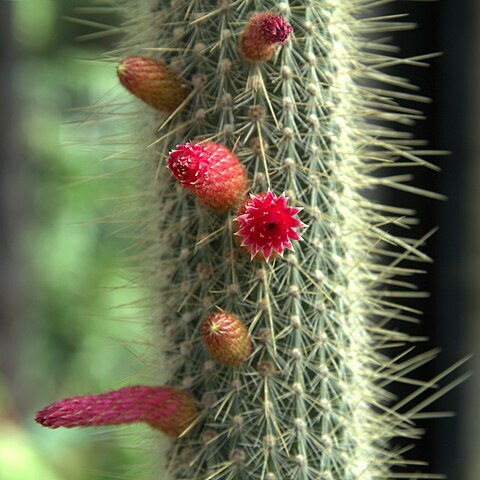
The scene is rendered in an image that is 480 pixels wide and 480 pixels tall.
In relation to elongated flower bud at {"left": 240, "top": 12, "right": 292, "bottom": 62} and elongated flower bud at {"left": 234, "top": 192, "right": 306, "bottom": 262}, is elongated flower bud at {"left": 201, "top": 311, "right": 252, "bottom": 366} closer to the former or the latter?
elongated flower bud at {"left": 234, "top": 192, "right": 306, "bottom": 262}

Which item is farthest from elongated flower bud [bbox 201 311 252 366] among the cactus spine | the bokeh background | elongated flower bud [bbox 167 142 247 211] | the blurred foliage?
the blurred foliage

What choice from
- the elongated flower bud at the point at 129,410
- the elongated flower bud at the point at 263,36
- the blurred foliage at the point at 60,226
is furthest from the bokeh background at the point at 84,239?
the elongated flower bud at the point at 263,36

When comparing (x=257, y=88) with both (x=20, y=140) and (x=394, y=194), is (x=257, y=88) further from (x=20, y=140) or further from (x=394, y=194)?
(x=20, y=140)

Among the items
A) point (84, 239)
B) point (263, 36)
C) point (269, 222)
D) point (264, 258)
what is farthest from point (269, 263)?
point (84, 239)

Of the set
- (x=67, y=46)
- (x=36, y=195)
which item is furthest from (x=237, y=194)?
(x=67, y=46)

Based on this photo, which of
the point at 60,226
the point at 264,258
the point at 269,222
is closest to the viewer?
the point at 269,222

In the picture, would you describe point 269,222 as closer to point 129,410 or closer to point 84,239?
point 129,410

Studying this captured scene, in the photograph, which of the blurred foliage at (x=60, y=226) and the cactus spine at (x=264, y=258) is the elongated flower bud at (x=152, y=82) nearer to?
the cactus spine at (x=264, y=258)
